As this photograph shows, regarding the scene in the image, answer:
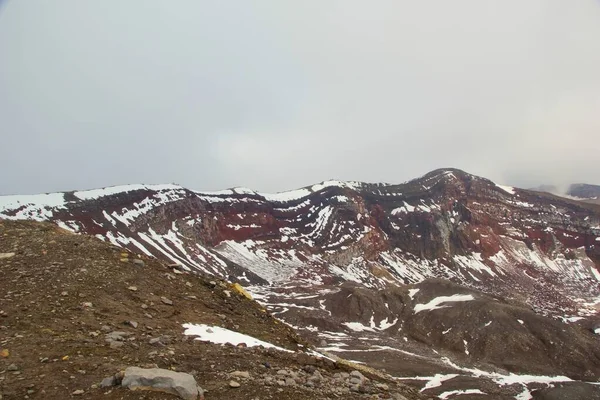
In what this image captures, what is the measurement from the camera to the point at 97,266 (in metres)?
16.7

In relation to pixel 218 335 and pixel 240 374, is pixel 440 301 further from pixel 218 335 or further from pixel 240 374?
pixel 240 374

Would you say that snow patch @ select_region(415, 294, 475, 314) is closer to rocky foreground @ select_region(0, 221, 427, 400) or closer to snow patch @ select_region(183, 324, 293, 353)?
rocky foreground @ select_region(0, 221, 427, 400)

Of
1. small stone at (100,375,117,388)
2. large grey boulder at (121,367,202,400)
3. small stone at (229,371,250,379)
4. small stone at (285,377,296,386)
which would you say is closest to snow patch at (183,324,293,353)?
small stone at (229,371,250,379)

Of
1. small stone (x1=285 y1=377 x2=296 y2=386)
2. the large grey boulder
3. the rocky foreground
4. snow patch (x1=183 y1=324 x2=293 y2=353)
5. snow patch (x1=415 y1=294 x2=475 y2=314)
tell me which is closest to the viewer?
the large grey boulder

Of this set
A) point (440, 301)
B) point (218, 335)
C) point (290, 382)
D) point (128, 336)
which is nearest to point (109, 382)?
point (128, 336)

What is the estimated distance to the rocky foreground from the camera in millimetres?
9758

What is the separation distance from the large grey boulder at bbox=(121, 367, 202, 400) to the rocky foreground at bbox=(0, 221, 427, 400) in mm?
23

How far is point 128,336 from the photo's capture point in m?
12.6

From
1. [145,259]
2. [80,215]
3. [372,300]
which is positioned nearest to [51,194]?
[80,215]

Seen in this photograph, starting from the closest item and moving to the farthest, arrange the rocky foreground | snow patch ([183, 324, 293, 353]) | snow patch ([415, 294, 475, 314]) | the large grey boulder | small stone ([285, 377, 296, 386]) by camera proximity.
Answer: the large grey boulder → the rocky foreground → small stone ([285, 377, 296, 386]) → snow patch ([183, 324, 293, 353]) → snow patch ([415, 294, 475, 314])

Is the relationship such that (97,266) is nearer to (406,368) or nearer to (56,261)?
(56,261)

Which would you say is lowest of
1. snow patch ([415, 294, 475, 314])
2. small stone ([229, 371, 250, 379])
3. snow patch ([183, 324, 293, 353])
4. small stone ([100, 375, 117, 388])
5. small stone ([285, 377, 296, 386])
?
snow patch ([415, 294, 475, 314])

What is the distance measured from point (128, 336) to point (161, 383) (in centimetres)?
378

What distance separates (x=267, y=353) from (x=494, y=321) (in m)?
102
